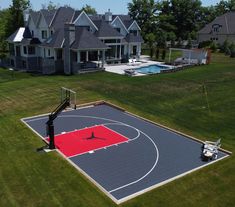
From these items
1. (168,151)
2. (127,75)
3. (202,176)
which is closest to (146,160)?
(168,151)

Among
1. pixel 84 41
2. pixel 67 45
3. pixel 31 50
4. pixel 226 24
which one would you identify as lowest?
pixel 31 50

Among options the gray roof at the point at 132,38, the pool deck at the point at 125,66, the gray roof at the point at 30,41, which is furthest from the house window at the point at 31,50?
the gray roof at the point at 132,38

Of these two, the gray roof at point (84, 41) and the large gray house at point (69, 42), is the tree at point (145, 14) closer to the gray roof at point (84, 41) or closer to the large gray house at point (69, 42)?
the large gray house at point (69, 42)

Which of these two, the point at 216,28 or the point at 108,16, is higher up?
the point at 108,16

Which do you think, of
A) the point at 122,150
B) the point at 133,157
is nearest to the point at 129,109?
the point at 122,150

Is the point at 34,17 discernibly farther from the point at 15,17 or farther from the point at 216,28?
the point at 216,28

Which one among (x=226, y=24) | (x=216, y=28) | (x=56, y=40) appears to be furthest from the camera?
(x=216, y=28)

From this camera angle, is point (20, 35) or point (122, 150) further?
point (20, 35)

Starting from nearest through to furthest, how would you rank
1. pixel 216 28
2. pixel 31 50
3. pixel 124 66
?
pixel 31 50
pixel 124 66
pixel 216 28
